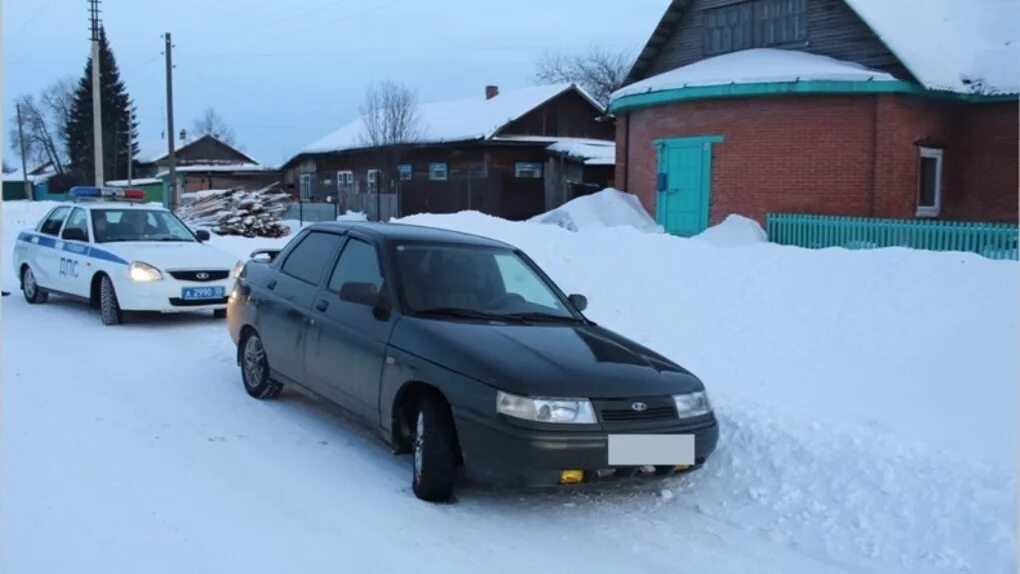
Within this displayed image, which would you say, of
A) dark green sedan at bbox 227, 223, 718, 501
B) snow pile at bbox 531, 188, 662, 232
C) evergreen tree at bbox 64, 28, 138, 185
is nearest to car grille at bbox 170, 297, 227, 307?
dark green sedan at bbox 227, 223, 718, 501

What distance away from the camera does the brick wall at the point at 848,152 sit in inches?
624

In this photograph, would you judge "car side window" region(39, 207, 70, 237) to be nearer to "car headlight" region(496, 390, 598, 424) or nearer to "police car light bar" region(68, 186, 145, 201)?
"police car light bar" region(68, 186, 145, 201)

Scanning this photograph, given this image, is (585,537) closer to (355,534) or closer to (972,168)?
(355,534)

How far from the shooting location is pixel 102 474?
5402mm

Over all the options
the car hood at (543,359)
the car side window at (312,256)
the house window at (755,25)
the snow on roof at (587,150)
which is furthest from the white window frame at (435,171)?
the car hood at (543,359)

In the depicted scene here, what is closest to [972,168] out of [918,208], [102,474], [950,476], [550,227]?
[918,208]

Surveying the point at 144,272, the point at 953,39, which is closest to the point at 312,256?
the point at 144,272

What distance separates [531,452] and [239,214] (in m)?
23.0

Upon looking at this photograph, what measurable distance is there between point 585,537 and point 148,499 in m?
2.38

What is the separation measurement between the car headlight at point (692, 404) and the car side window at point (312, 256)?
9.59 ft

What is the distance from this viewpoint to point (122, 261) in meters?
10.7

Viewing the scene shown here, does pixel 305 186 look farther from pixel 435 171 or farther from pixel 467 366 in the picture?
pixel 467 366

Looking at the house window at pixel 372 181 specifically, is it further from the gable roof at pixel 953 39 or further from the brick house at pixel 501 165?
the gable roof at pixel 953 39

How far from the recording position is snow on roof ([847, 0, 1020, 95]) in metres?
16.0
